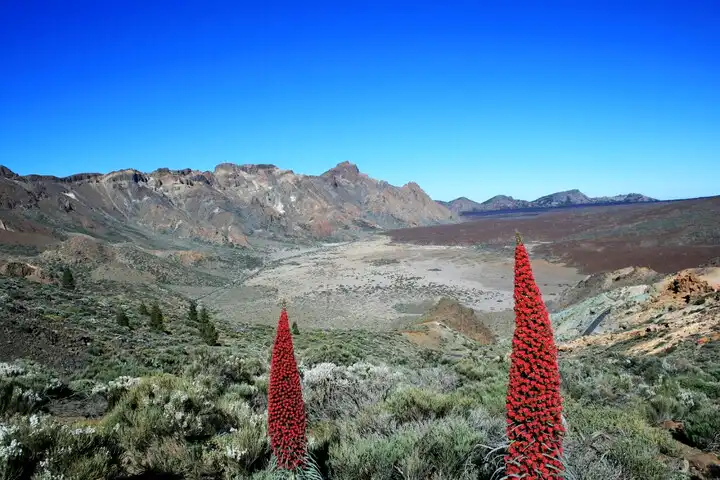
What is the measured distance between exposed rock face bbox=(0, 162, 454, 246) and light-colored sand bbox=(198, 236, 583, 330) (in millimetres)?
32422

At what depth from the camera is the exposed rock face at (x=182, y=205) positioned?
272 ft

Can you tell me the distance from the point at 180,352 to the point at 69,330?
330cm

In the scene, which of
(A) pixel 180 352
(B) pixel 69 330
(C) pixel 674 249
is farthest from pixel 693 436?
(C) pixel 674 249

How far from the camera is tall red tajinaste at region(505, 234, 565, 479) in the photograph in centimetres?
271

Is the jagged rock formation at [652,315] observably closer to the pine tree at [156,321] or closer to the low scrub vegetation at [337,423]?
the low scrub vegetation at [337,423]

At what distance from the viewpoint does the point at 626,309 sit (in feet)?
74.4

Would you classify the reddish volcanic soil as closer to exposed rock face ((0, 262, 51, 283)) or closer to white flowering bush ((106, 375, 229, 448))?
white flowering bush ((106, 375, 229, 448))

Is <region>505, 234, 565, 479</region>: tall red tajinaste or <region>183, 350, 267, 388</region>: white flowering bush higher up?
<region>505, 234, 565, 479</region>: tall red tajinaste

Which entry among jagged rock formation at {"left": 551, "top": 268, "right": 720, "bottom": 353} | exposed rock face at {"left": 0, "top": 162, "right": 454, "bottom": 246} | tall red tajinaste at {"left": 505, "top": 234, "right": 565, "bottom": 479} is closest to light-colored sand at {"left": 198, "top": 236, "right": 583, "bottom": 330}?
jagged rock formation at {"left": 551, "top": 268, "right": 720, "bottom": 353}

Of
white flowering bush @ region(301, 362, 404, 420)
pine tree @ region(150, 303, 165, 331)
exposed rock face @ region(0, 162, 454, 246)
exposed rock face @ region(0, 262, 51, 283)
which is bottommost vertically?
pine tree @ region(150, 303, 165, 331)

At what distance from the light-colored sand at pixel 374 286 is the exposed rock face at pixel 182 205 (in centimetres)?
3242

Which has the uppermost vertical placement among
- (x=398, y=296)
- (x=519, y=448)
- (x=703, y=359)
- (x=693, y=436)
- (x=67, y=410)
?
(x=519, y=448)

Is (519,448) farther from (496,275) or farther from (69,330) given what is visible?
(496,275)

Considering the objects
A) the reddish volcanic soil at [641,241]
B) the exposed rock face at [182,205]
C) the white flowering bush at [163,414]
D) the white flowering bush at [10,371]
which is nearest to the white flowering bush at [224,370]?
the white flowering bush at [163,414]
